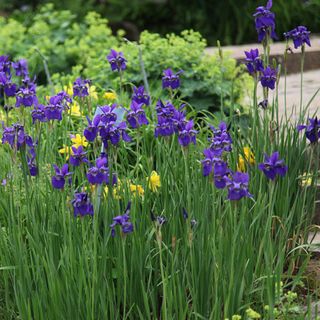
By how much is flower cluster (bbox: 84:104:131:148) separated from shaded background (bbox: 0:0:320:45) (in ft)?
19.6

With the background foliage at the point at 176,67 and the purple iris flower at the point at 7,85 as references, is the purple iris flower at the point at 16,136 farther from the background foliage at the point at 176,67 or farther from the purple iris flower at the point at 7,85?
the background foliage at the point at 176,67

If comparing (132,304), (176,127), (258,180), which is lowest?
(132,304)

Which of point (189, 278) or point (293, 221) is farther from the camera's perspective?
point (293, 221)

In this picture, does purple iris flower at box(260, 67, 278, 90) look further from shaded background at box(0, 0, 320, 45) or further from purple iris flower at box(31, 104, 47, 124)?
shaded background at box(0, 0, 320, 45)

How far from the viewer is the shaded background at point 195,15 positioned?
8.91m

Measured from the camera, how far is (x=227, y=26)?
896cm

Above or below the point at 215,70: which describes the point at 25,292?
below

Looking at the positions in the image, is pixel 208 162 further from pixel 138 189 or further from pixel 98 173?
pixel 138 189

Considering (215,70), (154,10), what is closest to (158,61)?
(215,70)

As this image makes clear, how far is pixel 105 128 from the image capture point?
262 cm

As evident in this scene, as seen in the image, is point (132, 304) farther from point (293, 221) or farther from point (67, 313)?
point (293, 221)

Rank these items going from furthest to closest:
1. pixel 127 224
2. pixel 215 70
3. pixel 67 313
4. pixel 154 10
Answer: pixel 154 10 < pixel 215 70 < pixel 67 313 < pixel 127 224

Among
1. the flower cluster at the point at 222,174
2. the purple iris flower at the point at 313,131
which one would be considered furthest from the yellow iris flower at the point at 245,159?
the flower cluster at the point at 222,174

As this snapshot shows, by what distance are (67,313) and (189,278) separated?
40cm
